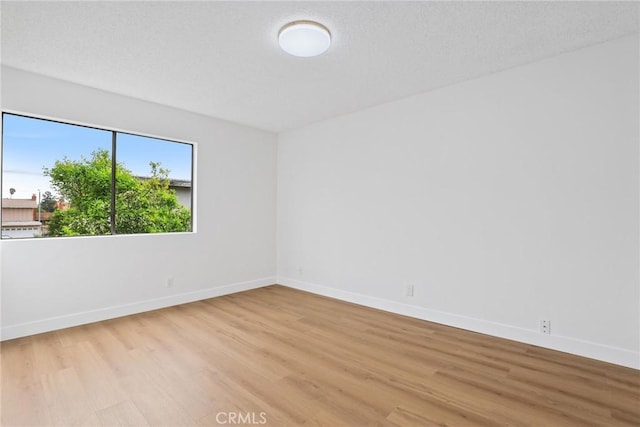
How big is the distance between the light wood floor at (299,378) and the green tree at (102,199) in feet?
3.72

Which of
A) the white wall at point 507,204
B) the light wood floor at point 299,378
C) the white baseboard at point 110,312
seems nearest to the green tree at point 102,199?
the white baseboard at point 110,312

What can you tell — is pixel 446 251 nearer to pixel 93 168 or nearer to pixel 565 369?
pixel 565 369

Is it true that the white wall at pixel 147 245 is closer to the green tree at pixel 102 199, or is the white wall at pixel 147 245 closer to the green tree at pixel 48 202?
the green tree at pixel 102 199

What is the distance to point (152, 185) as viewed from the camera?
4281 mm

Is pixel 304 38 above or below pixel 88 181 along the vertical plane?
above

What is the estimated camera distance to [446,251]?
3.43 metres

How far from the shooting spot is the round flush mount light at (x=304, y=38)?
2312 millimetres

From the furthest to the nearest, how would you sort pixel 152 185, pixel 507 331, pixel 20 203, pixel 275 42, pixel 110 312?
pixel 152 185 → pixel 110 312 → pixel 20 203 → pixel 507 331 → pixel 275 42

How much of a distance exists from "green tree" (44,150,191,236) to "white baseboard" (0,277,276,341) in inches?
34.6

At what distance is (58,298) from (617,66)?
548cm

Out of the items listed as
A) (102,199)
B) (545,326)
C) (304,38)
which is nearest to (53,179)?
(102,199)

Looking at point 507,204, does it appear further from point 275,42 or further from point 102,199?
point 102,199

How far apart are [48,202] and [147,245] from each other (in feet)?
3.46

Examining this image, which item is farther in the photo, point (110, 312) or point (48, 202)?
point (110, 312)
